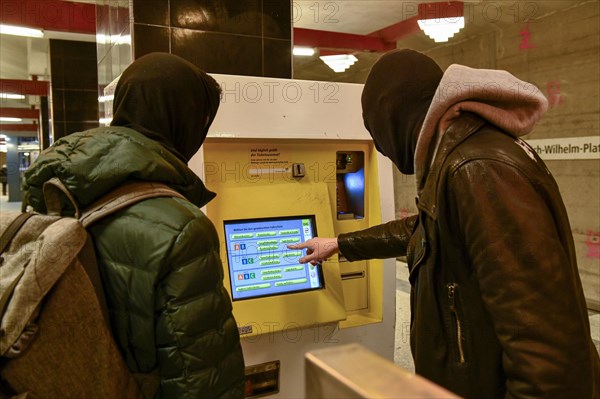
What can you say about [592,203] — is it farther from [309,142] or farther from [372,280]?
[309,142]

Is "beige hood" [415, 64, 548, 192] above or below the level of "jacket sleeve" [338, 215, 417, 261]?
above

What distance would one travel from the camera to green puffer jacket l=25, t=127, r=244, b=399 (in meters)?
0.96

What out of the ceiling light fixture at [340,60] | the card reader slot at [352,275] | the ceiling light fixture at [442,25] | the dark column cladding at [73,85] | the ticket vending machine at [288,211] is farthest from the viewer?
the dark column cladding at [73,85]

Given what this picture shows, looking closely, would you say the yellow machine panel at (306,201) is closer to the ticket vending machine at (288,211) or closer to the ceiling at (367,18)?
the ticket vending machine at (288,211)

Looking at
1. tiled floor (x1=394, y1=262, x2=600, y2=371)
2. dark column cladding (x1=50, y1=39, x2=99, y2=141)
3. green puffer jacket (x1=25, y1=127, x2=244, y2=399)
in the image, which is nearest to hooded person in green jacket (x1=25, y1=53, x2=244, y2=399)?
green puffer jacket (x1=25, y1=127, x2=244, y2=399)

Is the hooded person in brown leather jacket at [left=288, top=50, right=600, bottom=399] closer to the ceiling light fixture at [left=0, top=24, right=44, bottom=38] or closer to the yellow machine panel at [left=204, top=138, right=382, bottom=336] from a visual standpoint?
the yellow machine panel at [left=204, top=138, right=382, bottom=336]

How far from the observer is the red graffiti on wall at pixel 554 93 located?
17.0 feet

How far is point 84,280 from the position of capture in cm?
90

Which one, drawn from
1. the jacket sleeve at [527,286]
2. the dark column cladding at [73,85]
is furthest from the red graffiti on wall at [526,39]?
the dark column cladding at [73,85]

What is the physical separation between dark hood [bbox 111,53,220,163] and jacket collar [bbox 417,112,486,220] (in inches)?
24.3

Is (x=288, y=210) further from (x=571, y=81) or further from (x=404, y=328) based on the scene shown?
(x=571, y=81)

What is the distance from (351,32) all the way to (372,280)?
17.3 ft

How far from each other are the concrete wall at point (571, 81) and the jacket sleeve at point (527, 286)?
4.60 meters

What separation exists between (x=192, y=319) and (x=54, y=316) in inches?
9.8
